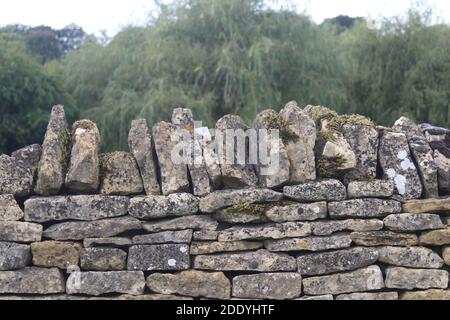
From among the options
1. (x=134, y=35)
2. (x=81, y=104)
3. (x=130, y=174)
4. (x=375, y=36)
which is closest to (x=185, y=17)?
(x=134, y=35)

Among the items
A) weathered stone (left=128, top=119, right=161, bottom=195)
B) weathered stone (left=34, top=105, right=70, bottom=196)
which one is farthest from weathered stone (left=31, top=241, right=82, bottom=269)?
weathered stone (left=128, top=119, right=161, bottom=195)

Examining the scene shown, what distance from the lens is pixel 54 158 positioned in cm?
420

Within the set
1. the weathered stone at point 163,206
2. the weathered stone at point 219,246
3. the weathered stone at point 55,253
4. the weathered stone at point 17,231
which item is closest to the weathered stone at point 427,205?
the weathered stone at point 219,246

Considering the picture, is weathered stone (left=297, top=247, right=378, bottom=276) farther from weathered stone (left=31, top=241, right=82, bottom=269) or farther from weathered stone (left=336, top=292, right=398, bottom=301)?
weathered stone (left=31, top=241, right=82, bottom=269)

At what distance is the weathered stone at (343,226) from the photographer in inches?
163

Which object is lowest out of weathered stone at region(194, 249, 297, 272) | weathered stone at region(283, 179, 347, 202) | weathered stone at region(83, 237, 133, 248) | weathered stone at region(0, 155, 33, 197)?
weathered stone at region(194, 249, 297, 272)

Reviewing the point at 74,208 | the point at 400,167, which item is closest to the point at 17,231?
the point at 74,208

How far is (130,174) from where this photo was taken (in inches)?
168

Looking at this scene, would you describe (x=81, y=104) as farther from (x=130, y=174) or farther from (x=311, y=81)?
(x=130, y=174)

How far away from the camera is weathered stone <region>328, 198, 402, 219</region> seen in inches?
164

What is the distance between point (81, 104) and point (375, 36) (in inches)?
360

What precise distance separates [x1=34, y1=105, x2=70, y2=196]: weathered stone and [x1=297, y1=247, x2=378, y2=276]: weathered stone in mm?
1655

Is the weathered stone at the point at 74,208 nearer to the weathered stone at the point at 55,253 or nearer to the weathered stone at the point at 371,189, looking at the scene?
the weathered stone at the point at 55,253
